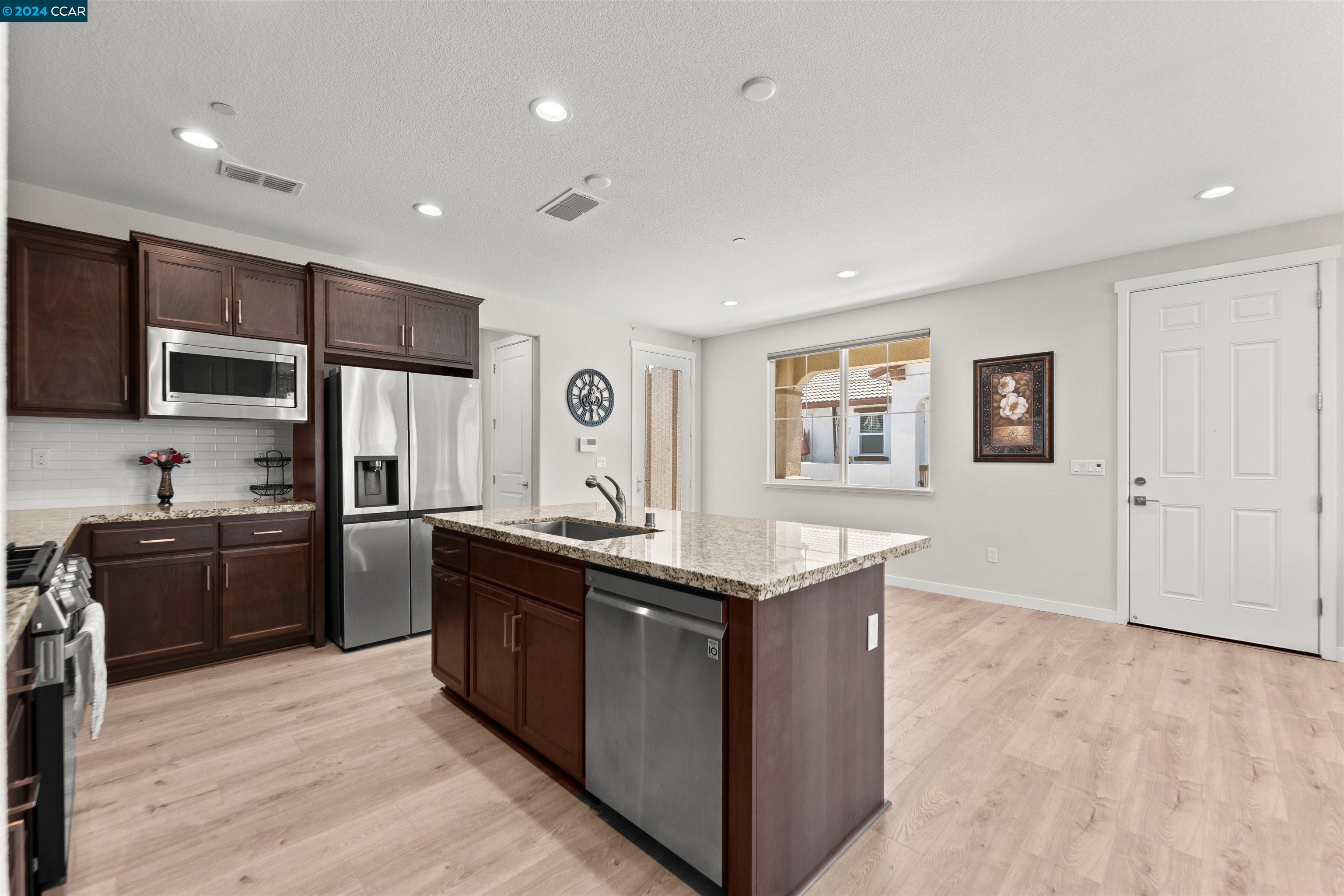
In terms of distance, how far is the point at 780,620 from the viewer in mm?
1736

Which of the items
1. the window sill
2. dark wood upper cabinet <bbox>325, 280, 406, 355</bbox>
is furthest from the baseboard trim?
dark wood upper cabinet <bbox>325, 280, 406, 355</bbox>

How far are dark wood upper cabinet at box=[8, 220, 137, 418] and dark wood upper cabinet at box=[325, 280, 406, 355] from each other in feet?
3.14

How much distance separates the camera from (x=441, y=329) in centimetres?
431

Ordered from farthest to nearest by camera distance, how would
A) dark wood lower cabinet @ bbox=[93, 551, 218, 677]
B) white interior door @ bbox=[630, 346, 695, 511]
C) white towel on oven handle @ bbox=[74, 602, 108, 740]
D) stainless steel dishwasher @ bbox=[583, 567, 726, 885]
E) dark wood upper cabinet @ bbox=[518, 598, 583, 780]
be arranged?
white interior door @ bbox=[630, 346, 695, 511] → dark wood lower cabinet @ bbox=[93, 551, 218, 677] → dark wood upper cabinet @ bbox=[518, 598, 583, 780] → white towel on oven handle @ bbox=[74, 602, 108, 740] → stainless steel dishwasher @ bbox=[583, 567, 726, 885]

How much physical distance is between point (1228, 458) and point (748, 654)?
3.89 m

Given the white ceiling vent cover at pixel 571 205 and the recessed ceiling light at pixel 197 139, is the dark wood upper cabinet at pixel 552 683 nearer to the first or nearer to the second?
the white ceiling vent cover at pixel 571 205

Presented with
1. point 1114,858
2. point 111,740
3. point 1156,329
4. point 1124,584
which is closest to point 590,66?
point 1114,858

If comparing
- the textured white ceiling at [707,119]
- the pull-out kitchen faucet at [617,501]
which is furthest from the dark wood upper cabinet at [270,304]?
the pull-out kitchen faucet at [617,501]

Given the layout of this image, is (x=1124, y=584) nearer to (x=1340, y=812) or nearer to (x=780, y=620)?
(x=1340, y=812)

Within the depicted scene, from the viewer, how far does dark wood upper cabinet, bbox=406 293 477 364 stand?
4.18 m

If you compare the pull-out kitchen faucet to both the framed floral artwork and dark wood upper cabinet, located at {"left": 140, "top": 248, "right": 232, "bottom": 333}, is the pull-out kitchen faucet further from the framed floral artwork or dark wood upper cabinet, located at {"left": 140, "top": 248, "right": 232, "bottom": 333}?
the framed floral artwork

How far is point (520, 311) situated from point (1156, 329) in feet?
15.1

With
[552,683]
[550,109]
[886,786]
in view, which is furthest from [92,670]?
[886,786]

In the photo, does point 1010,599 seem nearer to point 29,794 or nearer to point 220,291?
point 29,794
